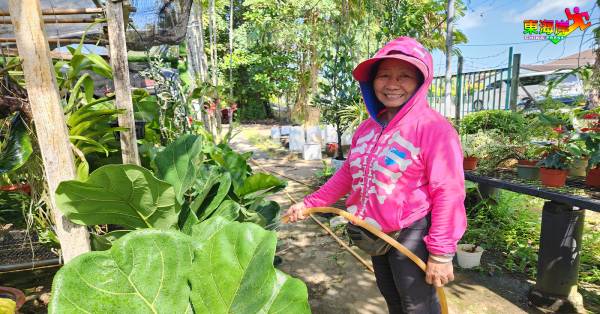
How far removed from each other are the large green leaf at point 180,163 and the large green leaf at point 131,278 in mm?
958

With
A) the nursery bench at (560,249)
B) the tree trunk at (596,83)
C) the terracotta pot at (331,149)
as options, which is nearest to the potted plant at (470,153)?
the nursery bench at (560,249)

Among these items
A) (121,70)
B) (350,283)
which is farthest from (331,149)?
(121,70)

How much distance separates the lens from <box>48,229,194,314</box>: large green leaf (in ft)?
1.46

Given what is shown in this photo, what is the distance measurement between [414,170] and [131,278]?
108 cm

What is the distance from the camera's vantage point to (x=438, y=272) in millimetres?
1272

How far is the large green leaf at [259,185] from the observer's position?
1930 mm

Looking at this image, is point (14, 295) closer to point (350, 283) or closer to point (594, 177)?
point (350, 283)

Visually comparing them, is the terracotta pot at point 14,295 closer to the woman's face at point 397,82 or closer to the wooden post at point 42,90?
the wooden post at point 42,90

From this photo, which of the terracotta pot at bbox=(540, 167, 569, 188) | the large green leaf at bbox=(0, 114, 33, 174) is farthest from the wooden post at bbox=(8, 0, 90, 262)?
the terracotta pot at bbox=(540, 167, 569, 188)

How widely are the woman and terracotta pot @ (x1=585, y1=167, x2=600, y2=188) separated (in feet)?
5.58

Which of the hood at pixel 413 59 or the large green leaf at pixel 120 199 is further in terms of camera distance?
the hood at pixel 413 59

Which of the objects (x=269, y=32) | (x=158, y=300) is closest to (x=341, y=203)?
(x=158, y=300)

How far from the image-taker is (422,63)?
1312mm

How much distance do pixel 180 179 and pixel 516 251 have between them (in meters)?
3.06
